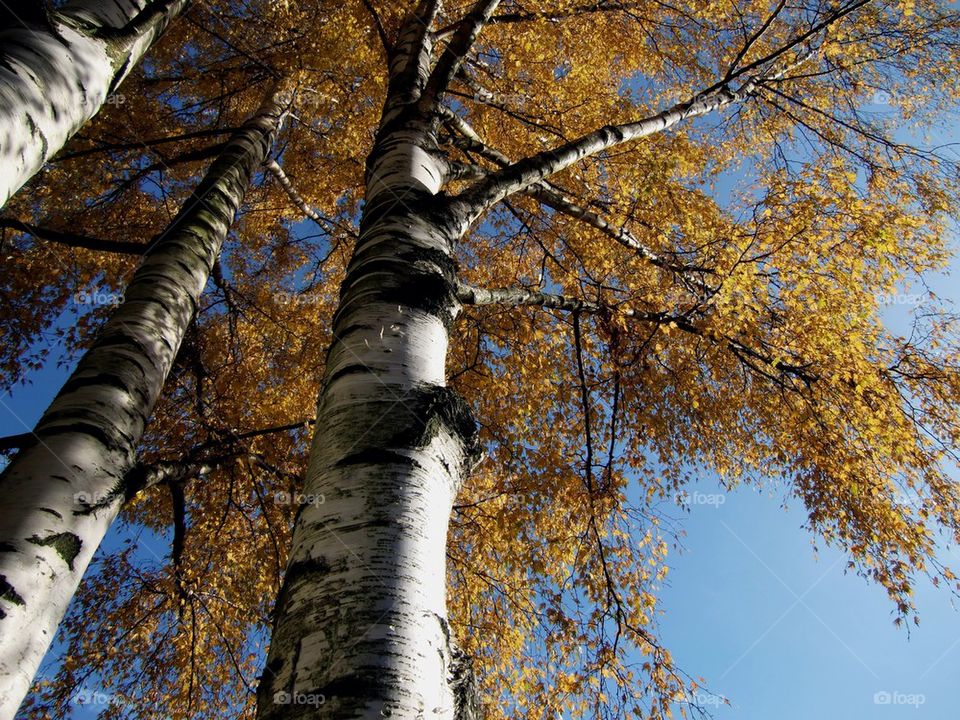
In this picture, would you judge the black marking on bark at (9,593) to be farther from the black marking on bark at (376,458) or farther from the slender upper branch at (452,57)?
the slender upper branch at (452,57)

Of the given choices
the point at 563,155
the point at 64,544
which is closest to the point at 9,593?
the point at 64,544

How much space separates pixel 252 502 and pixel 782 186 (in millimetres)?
5708

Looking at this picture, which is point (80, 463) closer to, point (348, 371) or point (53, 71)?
point (348, 371)

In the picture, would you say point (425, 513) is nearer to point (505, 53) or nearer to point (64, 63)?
point (64, 63)

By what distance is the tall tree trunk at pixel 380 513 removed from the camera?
1.02 meters

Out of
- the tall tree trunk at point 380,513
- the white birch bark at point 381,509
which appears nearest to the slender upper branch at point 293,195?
the white birch bark at point 381,509

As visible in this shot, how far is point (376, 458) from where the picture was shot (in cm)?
140

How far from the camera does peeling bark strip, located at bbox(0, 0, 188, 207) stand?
5.25 feet

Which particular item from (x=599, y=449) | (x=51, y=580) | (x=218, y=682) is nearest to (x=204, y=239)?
(x=51, y=580)

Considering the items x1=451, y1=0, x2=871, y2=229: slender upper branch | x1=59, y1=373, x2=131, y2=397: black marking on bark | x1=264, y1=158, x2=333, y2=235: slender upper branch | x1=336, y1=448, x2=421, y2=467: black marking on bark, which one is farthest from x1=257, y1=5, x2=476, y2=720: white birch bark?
x1=264, y1=158, x2=333, y2=235: slender upper branch

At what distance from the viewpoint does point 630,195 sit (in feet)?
16.3

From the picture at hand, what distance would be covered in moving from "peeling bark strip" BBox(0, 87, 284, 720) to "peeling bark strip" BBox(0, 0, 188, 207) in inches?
38.7

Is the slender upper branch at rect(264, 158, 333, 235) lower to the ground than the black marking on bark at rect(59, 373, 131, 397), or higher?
higher

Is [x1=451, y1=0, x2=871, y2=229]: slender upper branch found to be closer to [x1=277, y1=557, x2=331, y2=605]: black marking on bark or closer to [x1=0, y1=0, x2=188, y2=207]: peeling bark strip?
[x1=0, y1=0, x2=188, y2=207]: peeling bark strip
